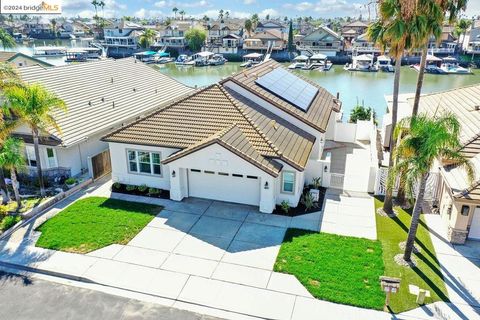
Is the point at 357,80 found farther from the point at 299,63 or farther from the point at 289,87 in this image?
the point at 289,87

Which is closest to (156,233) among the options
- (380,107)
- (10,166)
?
(10,166)

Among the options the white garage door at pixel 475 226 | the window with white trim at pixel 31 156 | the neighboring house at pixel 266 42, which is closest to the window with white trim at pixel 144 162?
the window with white trim at pixel 31 156

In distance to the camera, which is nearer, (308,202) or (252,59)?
(308,202)

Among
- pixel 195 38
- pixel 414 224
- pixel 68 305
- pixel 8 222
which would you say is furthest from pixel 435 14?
pixel 195 38

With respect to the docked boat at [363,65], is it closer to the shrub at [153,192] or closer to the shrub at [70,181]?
the shrub at [153,192]

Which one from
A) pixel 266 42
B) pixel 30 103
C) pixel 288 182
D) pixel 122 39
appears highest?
pixel 30 103

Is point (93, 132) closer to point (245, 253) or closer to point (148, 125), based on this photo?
point (148, 125)
